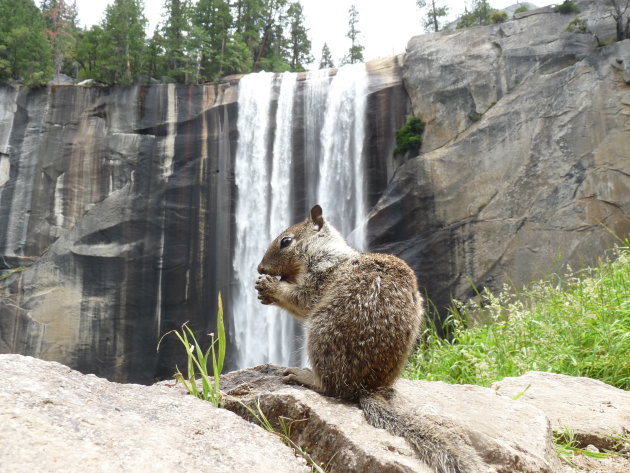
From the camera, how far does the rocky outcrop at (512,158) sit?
51.9ft

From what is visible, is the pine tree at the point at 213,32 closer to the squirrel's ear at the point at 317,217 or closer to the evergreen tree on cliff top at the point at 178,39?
the evergreen tree on cliff top at the point at 178,39

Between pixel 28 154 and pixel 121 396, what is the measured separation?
2178cm

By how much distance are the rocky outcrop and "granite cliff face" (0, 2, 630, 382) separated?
0.04m

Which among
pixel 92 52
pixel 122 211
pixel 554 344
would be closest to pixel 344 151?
pixel 122 211

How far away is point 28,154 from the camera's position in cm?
2144

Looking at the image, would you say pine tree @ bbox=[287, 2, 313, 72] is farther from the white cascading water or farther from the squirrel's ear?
the squirrel's ear

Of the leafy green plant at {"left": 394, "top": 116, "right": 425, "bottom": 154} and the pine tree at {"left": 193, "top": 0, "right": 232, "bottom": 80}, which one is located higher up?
the pine tree at {"left": 193, "top": 0, "right": 232, "bottom": 80}

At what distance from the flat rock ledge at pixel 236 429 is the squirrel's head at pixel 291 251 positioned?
0.65 m

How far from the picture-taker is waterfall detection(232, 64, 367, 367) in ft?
63.7

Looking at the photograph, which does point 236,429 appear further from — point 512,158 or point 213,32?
point 213,32

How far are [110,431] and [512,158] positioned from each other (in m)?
16.7

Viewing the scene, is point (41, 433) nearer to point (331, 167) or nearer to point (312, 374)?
point (312, 374)

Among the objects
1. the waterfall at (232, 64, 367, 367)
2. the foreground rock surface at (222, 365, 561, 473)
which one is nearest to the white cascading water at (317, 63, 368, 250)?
the waterfall at (232, 64, 367, 367)

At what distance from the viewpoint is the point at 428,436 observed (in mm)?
2410
